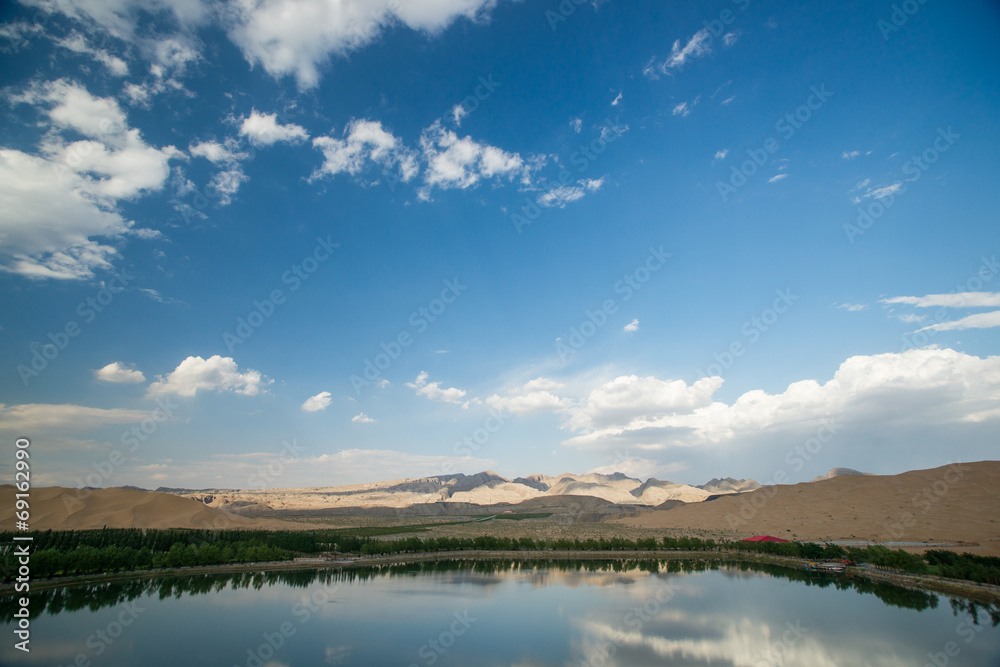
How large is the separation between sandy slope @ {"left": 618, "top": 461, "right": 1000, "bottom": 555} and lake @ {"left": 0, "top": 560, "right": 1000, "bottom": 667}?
28.4m

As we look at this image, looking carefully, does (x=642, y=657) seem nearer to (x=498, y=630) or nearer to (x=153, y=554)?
(x=498, y=630)

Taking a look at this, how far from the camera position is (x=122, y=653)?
82.4 feet

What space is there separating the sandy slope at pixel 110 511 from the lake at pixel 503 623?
64.6 meters

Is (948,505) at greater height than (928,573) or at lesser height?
greater

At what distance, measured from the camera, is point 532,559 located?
5938 cm

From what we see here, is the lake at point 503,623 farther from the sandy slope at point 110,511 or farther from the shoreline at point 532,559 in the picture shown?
the sandy slope at point 110,511

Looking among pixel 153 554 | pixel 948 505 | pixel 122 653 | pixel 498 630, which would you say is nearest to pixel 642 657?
pixel 498 630

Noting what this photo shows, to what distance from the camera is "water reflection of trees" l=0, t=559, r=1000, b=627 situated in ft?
110

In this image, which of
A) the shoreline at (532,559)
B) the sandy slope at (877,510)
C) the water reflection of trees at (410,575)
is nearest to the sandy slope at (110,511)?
the shoreline at (532,559)

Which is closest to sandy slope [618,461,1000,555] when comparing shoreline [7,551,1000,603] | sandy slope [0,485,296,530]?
shoreline [7,551,1000,603]

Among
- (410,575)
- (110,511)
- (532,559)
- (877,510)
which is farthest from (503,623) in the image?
(110,511)

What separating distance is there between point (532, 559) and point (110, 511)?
88.6 meters

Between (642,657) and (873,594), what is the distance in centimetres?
2732

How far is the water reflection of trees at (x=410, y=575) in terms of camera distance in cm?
3344
